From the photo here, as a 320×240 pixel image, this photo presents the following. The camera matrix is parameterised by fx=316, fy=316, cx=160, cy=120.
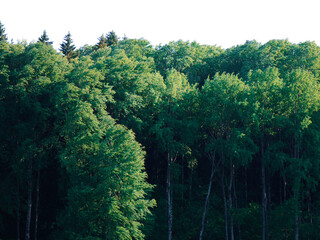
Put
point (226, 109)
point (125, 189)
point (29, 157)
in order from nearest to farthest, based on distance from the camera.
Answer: point (125, 189) < point (29, 157) < point (226, 109)

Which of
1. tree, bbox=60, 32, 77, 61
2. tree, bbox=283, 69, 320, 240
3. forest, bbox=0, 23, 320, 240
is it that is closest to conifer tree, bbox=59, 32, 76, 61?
tree, bbox=60, 32, 77, 61

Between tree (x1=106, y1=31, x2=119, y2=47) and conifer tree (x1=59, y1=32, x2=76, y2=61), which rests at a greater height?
tree (x1=106, y1=31, x2=119, y2=47)

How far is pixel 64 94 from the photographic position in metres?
30.3

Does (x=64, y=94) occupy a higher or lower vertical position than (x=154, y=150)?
higher

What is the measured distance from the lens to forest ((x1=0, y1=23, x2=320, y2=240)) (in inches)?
1026

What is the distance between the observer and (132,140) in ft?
94.7

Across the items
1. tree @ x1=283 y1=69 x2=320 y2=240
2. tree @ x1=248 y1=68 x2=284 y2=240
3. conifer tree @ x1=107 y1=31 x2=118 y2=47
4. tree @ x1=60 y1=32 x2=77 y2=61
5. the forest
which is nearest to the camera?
the forest

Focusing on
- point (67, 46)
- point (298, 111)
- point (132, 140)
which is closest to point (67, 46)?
point (67, 46)

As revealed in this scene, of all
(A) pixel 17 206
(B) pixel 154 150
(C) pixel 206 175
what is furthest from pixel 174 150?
(A) pixel 17 206

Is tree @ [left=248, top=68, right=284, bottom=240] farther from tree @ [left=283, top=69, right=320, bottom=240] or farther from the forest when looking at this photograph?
tree @ [left=283, top=69, right=320, bottom=240]

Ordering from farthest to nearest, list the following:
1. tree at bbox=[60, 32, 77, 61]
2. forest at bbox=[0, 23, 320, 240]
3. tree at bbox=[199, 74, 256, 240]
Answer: tree at bbox=[60, 32, 77, 61] < tree at bbox=[199, 74, 256, 240] < forest at bbox=[0, 23, 320, 240]

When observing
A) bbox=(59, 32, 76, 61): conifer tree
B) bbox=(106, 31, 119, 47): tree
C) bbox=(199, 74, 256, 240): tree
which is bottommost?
bbox=(199, 74, 256, 240): tree

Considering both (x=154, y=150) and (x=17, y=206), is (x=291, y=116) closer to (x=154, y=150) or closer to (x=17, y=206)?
(x=154, y=150)

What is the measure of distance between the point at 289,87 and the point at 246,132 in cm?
591
